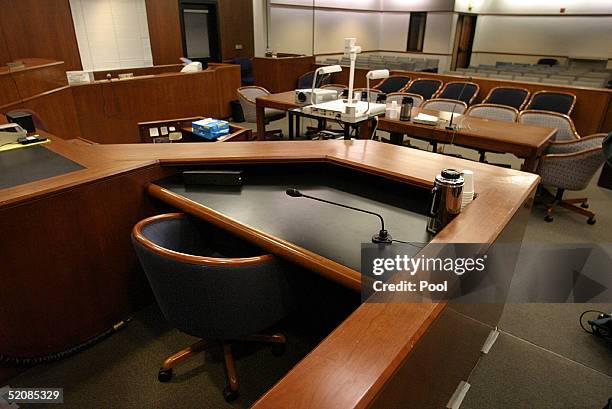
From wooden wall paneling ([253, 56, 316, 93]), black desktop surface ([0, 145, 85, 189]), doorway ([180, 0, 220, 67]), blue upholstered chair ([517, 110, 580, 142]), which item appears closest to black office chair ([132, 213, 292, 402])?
black desktop surface ([0, 145, 85, 189])

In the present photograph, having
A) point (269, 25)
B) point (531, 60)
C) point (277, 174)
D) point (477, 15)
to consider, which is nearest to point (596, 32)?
point (531, 60)

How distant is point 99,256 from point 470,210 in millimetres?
1616

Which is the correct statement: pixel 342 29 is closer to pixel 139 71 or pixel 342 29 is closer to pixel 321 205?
pixel 139 71

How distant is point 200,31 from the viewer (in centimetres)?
802

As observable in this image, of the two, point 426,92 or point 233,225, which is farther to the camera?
point 426,92

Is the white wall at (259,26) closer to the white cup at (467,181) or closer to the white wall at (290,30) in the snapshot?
the white wall at (290,30)

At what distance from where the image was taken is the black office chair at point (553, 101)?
4.62m

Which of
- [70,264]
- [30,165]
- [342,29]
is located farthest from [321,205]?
[342,29]

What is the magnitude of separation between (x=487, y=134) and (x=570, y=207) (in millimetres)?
966

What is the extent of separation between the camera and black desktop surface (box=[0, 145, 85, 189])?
161 centimetres

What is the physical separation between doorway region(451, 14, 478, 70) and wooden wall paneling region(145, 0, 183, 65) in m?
7.66

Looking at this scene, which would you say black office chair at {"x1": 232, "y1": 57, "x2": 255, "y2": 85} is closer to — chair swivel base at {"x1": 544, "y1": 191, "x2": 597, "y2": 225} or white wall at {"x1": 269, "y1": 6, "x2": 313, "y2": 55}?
white wall at {"x1": 269, "y1": 6, "x2": 313, "y2": 55}

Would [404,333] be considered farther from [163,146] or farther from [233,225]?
[163,146]

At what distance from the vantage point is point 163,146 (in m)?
2.05
